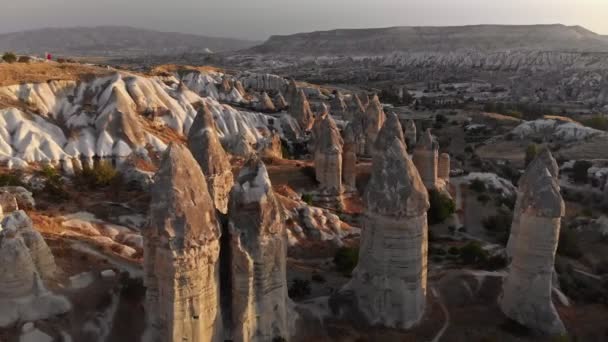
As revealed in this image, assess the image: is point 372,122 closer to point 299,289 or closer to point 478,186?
point 478,186

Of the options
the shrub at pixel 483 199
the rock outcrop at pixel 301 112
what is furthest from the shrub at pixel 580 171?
the rock outcrop at pixel 301 112

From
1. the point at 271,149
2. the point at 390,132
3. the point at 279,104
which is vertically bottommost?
the point at 271,149

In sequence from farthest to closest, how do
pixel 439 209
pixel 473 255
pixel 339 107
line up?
pixel 339 107 < pixel 439 209 < pixel 473 255

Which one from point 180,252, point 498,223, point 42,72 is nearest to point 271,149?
point 498,223

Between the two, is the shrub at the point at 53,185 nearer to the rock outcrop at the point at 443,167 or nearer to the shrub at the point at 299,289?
the shrub at the point at 299,289

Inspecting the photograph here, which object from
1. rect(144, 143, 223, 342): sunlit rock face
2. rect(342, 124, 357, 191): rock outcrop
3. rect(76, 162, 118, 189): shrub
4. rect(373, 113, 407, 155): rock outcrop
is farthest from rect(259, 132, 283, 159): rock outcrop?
rect(144, 143, 223, 342): sunlit rock face

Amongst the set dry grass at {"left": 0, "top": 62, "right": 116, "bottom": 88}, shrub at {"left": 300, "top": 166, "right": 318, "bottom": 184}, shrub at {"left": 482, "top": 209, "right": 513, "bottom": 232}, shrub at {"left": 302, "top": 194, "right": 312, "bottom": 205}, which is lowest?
shrub at {"left": 482, "top": 209, "right": 513, "bottom": 232}

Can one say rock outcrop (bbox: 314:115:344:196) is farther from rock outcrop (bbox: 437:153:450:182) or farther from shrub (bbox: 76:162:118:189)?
shrub (bbox: 76:162:118:189)

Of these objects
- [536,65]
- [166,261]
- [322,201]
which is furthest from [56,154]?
[536,65]
